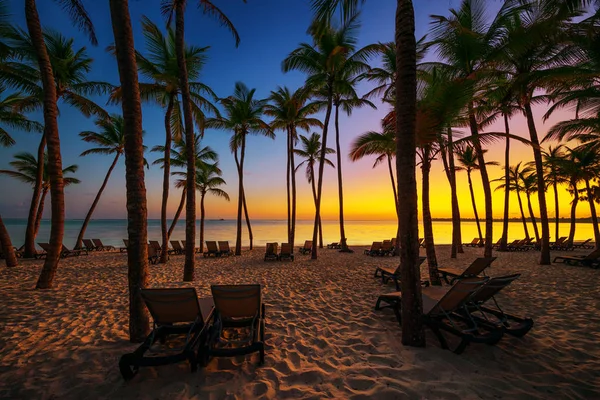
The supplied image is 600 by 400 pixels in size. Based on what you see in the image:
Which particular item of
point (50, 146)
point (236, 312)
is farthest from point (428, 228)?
point (50, 146)

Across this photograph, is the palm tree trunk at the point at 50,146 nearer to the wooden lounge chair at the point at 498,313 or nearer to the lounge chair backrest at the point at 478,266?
the wooden lounge chair at the point at 498,313

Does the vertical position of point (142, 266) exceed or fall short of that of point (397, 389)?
it exceeds it

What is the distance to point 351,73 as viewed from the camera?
42.8ft

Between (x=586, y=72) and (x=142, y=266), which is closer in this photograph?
(x=142, y=266)

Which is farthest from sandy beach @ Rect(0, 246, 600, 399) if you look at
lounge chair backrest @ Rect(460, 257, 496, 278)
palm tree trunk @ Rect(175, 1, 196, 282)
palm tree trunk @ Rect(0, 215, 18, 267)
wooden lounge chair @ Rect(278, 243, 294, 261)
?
wooden lounge chair @ Rect(278, 243, 294, 261)

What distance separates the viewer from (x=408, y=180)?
3234 mm

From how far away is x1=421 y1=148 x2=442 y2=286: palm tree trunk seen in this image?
22.1ft

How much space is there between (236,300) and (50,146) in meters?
6.81

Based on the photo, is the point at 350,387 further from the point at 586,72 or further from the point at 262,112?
the point at 262,112

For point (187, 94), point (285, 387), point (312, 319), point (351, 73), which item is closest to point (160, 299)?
point (285, 387)

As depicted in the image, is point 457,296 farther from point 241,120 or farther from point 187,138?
point 241,120

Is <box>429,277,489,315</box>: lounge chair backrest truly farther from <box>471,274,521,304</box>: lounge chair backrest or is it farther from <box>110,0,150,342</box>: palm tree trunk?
<box>110,0,150,342</box>: palm tree trunk

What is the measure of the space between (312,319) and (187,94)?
7.49 meters

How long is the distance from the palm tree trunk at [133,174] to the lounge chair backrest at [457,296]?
14.4ft
